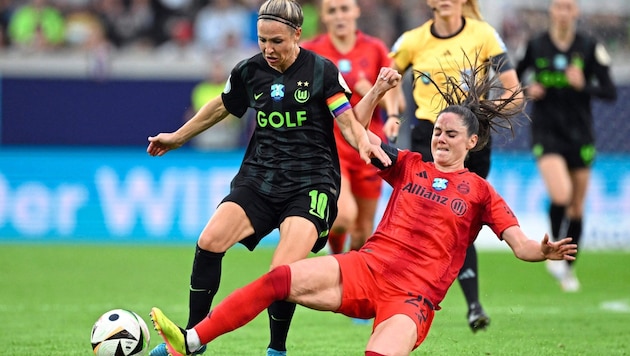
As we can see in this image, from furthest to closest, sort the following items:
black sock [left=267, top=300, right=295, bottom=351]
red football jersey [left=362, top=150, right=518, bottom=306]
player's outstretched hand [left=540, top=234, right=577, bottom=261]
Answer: black sock [left=267, top=300, right=295, bottom=351] → red football jersey [left=362, top=150, right=518, bottom=306] → player's outstretched hand [left=540, top=234, right=577, bottom=261]

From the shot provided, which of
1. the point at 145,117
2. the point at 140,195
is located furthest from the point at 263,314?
the point at 145,117

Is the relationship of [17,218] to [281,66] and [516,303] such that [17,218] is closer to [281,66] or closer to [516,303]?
[516,303]

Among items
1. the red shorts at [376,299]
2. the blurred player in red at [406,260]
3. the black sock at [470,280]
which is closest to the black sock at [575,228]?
the black sock at [470,280]

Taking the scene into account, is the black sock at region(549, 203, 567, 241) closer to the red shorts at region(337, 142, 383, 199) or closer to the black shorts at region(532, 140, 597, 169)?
the black shorts at region(532, 140, 597, 169)

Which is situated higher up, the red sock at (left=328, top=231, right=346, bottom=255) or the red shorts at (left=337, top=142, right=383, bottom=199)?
the red shorts at (left=337, top=142, right=383, bottom=199)

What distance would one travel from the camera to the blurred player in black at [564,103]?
1159cm

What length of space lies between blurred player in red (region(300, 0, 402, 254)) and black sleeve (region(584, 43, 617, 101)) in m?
2.95

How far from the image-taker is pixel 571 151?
461 inches

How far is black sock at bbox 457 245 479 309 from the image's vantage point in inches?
325

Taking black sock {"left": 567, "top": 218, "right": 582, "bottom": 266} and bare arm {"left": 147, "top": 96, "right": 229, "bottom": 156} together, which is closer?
bare arm {"left": 147, "top": 96, "right": 229, "bottom": 156}

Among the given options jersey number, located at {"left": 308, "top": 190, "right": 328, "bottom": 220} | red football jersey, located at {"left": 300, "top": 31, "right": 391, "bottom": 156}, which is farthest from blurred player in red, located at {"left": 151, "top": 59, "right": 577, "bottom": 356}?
red football jersey, located at {"left": 300, "top": 31, "right": 391, "bottom": 156}

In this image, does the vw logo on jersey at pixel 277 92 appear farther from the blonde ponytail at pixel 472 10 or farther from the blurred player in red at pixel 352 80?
the blurred player in red at pixel 352 80

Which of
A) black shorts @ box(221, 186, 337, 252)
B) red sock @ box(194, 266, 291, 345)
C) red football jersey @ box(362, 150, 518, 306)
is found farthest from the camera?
black shorts @ box(221, 186, 337, 252)

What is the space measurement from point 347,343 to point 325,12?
10.5 ft
